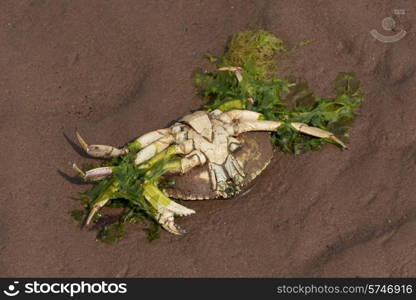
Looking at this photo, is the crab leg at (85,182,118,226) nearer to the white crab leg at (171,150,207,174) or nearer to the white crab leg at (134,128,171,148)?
the white crab leg at (134,128,171,148)

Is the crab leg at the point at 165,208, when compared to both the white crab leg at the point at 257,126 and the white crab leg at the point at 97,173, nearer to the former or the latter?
the white crab leg at the point at 97,173

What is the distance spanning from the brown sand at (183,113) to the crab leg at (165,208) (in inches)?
8.5

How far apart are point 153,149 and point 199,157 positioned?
0.58 meters

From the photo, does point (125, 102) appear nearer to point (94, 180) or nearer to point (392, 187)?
point (94, 180)

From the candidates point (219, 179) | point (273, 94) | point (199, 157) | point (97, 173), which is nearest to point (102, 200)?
point (97, 173)

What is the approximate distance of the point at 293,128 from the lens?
6852 mm

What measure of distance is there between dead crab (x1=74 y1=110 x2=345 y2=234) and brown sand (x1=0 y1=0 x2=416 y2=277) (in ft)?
0.96

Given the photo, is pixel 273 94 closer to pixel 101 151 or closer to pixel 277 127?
pixel 277 127

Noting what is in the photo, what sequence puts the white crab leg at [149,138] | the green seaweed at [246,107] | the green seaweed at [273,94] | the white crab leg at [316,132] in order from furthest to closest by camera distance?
the green seaweed at [273,94] → the white crab leg at [316,132] → the white crab leg at [149,138] → the green seaweed at [246,107]

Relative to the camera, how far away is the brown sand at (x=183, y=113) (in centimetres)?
629

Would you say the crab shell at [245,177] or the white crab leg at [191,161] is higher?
the white crab leg at [191,161]

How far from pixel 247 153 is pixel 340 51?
7.88 feet

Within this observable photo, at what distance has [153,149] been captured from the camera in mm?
6531

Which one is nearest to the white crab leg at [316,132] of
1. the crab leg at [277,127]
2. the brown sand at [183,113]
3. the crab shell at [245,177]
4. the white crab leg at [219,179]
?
the crab leg at [277,127]
